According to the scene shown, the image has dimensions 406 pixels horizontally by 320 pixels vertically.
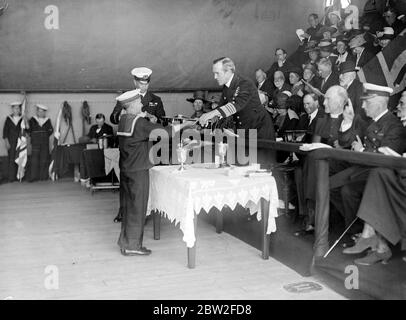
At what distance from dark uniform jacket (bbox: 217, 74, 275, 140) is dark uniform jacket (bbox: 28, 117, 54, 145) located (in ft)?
17.9

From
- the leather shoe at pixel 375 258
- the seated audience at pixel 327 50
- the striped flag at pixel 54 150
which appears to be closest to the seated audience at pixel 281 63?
the seated audience at pixel 327 50

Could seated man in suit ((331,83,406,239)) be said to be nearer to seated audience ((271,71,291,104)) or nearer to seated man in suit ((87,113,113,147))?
seated audience ((271,71,291,104))

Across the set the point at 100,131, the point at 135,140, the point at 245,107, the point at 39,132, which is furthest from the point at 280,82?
the point at 135,140

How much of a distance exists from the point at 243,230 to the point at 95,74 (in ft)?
19.3

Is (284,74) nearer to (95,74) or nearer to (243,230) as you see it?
(95,74)

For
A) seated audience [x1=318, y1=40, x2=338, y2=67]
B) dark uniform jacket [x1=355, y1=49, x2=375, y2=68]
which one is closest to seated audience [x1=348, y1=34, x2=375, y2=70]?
dark uniform jacket [x1=355, y1=49, x2=375, y2=68]

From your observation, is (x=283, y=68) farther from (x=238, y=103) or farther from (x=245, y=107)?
(x=238, y=103)

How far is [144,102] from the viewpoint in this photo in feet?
22.1

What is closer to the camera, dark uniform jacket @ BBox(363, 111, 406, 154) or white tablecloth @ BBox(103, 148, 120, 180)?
dark uniform jacket @ BBox(363, 111, 406, 154)

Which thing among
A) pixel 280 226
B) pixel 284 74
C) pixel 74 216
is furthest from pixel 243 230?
pixel 284 74

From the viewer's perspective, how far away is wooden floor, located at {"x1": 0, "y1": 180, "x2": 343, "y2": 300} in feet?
13.3

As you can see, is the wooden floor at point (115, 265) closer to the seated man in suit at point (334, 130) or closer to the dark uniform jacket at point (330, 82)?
the seated man in suit at point (334, 130)

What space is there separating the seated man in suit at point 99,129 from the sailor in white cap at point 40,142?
30.4 inches

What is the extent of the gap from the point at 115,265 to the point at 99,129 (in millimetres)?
5544
